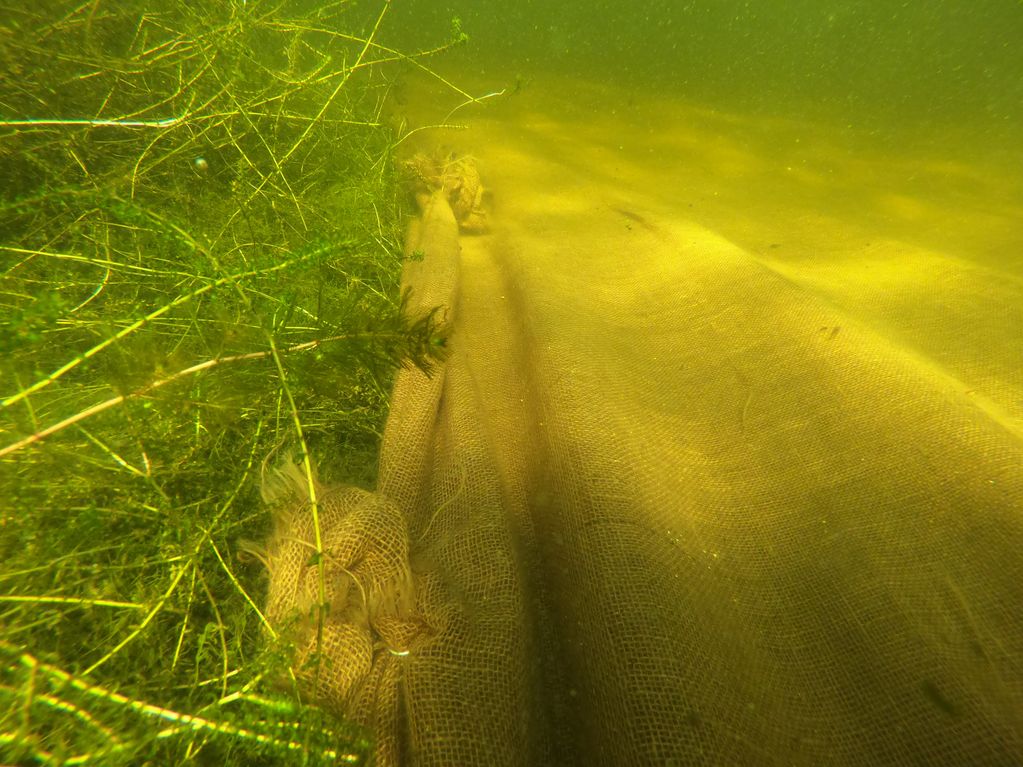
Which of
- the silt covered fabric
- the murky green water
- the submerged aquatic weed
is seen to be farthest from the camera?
the murky green water

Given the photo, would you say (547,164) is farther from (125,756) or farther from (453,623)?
(125,756)

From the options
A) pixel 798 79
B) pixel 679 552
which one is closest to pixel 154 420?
pixel 679 552

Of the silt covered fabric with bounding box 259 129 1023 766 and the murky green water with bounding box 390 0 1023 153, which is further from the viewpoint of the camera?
the murky green water with bounding box 390 0 1023 153

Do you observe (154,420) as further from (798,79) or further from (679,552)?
(798,79)

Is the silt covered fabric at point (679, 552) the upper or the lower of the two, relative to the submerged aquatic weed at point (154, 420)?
lower

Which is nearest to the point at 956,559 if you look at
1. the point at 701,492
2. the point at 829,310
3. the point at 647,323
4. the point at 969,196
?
the point at 701,492

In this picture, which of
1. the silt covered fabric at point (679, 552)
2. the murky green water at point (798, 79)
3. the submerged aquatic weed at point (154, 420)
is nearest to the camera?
the submerged aquatic weed at point (154, 420)

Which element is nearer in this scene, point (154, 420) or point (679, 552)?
point (679, 552)

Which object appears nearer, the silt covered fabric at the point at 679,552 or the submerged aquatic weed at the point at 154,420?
the submerged aquatic weed at the point at 154,420

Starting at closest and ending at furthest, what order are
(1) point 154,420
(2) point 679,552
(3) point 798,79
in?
(2) point 679,552 → (1) point 154,420 → (3) point 798,79

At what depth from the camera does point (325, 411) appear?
2043mm

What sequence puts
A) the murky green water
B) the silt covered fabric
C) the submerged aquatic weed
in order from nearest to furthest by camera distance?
the submerged aquatic weed < the silt covered fabric < the murky green water

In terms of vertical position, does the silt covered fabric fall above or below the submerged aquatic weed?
below

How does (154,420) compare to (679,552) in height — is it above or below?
above
